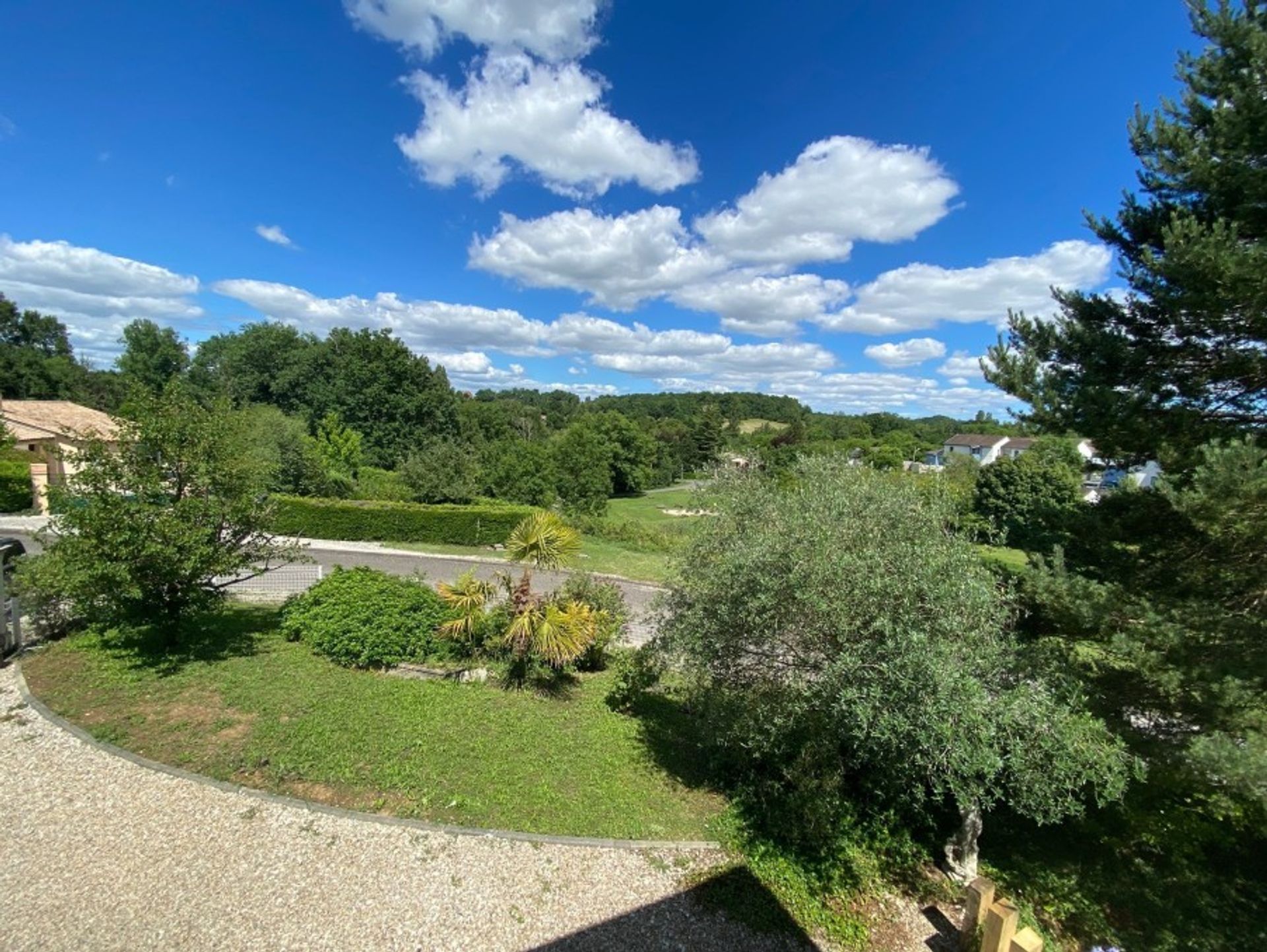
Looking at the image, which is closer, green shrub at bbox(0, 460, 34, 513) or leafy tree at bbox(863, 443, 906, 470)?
green shrub at bbox(0, 460, 34, 513)

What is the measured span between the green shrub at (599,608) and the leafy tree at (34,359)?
187ft

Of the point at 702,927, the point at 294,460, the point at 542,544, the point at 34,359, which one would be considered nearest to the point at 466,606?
the point at 542,544

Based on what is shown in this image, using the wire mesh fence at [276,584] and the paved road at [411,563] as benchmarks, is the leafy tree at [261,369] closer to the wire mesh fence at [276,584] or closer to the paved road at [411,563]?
the paved road at [411,563]

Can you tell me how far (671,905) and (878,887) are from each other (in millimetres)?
2326

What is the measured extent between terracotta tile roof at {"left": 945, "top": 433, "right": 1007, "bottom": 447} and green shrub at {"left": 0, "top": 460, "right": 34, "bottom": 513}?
297 feet

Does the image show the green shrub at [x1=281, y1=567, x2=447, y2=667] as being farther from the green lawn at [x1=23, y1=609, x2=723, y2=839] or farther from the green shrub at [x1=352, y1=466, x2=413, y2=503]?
the green shrub at [x1=352, y1=466, x2=413, y2=503]

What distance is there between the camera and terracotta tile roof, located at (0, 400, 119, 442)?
94.1 feet

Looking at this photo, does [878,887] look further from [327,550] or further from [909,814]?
[327,550]

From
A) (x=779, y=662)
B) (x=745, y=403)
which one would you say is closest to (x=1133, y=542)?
(x=779, y=662)

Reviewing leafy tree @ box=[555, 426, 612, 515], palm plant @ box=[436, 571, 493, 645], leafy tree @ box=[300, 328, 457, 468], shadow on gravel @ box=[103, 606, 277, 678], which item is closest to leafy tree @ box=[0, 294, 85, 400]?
leafy tree @ box=[300, 328, 457, 468]

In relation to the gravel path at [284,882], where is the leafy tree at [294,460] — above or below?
above

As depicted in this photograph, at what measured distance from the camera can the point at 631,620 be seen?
15.2 meters

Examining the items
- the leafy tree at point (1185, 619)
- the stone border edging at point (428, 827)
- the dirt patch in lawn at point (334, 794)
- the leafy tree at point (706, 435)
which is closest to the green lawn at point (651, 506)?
the leafy tree at point (706, 435)

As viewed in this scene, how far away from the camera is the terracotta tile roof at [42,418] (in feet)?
94.1
